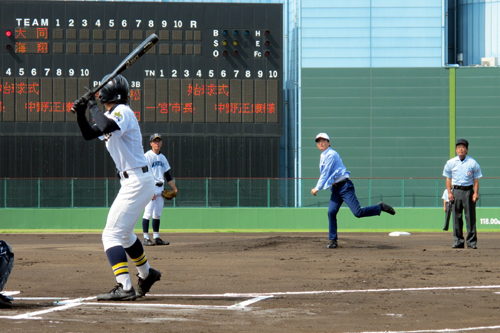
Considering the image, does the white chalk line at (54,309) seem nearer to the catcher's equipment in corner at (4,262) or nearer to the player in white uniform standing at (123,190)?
the player in white uniform standing at (123,190)

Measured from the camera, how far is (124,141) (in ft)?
22.5

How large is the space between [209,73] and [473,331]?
1682 centimetres

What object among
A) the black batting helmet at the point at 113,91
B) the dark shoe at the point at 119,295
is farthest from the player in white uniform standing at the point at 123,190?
the black batting helmet at the point at 113,91

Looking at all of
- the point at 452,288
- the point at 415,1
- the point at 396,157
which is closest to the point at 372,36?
the point at 415,1

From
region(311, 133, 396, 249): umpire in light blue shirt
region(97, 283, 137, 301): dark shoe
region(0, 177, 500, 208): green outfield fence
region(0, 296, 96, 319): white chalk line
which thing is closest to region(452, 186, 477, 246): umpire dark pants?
region(311, 133, 396, 249): umpire in light blue shirt

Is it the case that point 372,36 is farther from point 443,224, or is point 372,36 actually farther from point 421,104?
point 443,224

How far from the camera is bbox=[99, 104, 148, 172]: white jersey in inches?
268

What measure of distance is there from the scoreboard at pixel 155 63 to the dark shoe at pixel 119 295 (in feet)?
48.4

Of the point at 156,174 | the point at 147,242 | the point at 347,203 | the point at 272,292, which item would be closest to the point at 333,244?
the point at 347,203

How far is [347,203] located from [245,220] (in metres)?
10.8

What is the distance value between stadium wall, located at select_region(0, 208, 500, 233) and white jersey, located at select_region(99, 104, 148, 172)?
15.9 meters

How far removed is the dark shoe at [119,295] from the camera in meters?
6.73

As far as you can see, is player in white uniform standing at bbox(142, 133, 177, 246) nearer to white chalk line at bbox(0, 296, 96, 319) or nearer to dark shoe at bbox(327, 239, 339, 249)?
dark shoe at bbox(327, 239, 339, 249)

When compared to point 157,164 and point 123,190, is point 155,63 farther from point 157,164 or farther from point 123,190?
point 123,190
